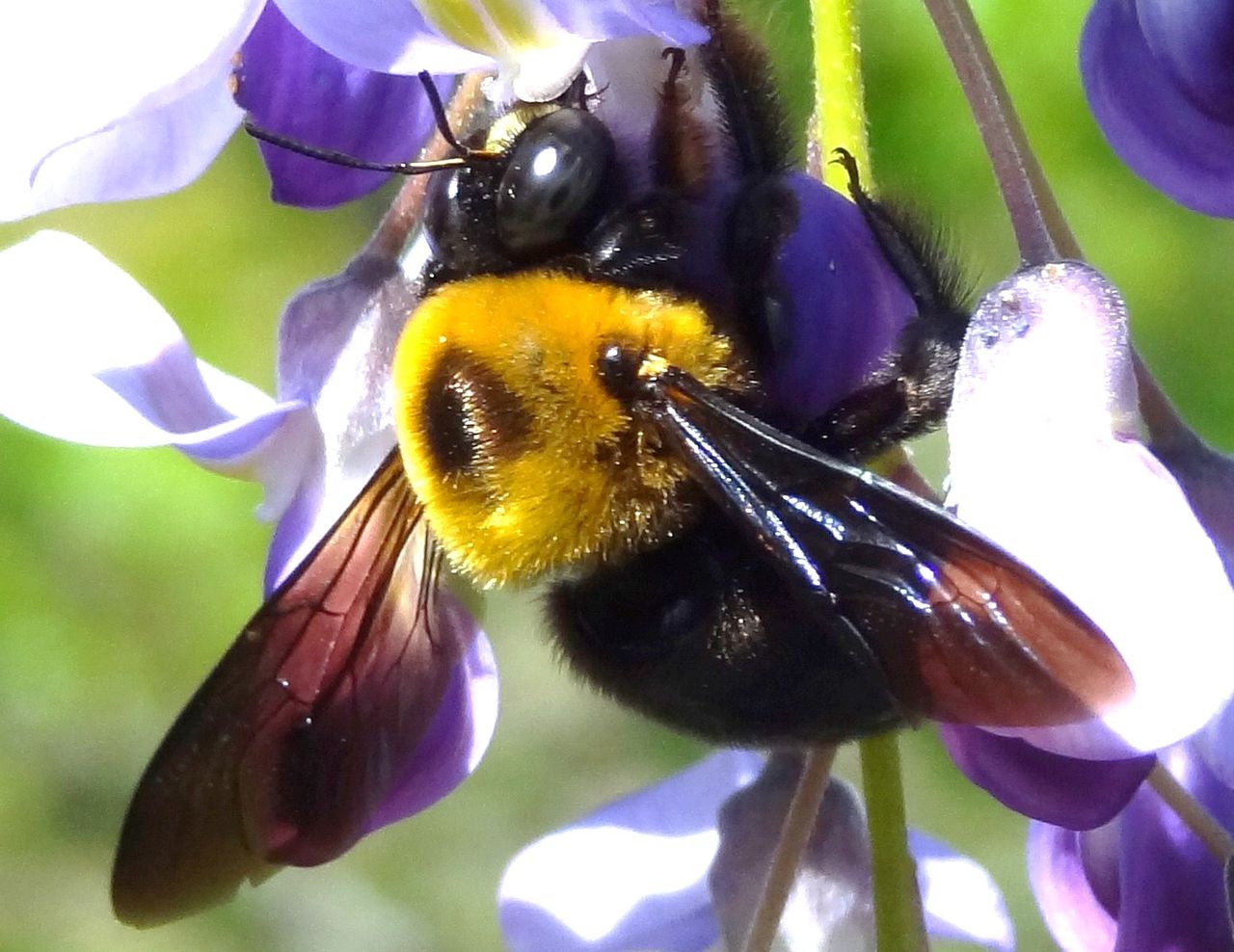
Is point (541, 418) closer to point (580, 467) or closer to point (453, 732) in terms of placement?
point (580, 467)

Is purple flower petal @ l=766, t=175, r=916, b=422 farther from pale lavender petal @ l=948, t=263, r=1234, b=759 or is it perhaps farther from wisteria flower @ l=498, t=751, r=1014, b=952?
wisteria flower @ l=498, t=751, r=1014, b=952

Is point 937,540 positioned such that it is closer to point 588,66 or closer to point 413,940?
point 588,66

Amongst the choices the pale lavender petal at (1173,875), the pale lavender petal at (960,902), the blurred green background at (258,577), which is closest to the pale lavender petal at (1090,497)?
the pale lavender petal at (1173,875)

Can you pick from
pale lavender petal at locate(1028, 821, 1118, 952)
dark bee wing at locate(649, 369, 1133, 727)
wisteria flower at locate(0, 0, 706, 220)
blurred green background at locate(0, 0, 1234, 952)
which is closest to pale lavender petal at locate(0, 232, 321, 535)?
wisteria flower at locate(0, 0, 706, 220)

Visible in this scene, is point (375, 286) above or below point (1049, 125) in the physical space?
above

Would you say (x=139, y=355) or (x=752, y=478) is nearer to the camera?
(x=752, y=478)

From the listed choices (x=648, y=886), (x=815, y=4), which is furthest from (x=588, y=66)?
(x=648, y=886)
